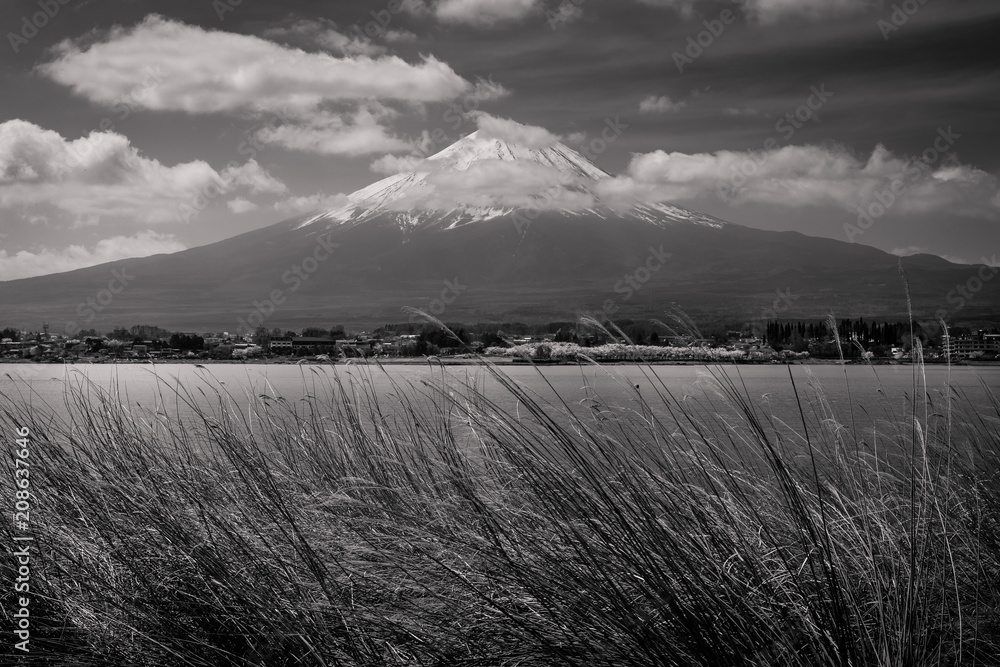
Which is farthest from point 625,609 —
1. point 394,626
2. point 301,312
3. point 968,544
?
point 301,312

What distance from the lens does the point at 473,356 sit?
316 centimetres

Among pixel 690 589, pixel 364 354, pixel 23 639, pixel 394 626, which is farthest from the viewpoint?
pixel 364 354

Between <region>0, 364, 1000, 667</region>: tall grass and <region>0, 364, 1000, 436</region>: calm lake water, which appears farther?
<region>0, 364, 1000, 436</region>: calm lake water

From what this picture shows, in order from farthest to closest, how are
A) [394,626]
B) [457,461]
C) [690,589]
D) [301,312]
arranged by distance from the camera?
[301,312] → [457,461] → [394,626] → [690,589]

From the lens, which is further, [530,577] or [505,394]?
[505,394]

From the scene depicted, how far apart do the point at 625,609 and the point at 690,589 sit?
0.77 ft

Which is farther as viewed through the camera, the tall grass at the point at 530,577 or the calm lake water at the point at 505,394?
the calm lake water at the point at 505,394

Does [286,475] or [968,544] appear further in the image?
[286,475]

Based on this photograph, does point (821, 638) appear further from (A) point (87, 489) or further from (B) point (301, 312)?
(B) point (301, 312)

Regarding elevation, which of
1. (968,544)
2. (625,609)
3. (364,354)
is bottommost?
(968,544)

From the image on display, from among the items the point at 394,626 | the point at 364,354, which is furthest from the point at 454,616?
the point at 364,354

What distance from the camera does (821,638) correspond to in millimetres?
2414

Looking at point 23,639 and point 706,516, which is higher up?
point 706,516

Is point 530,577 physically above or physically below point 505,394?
above
